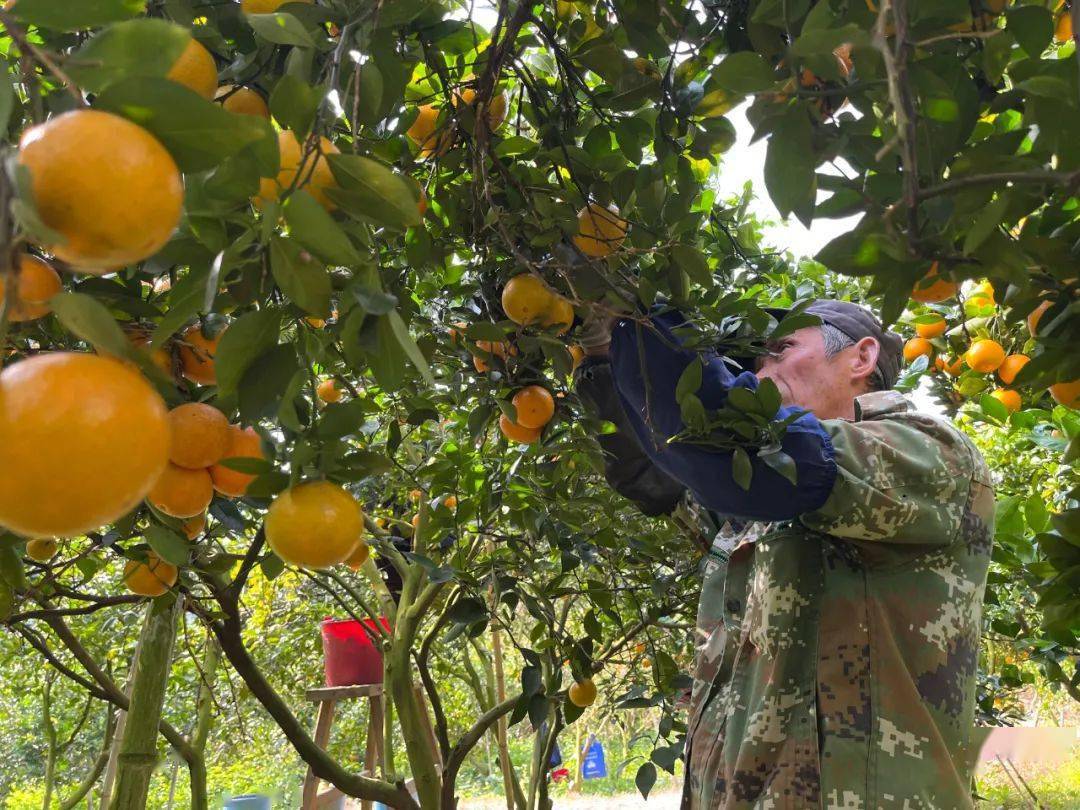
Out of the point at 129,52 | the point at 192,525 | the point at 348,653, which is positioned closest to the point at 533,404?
the point at 192,525

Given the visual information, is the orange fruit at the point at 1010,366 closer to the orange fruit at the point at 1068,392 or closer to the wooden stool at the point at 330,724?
the orange fruit at the point at 1068,392

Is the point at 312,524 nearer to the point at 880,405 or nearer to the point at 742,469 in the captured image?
the point at 742,469

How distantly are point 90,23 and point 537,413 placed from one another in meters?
1.00

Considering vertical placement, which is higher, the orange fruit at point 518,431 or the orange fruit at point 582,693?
the orange fruit at point 518,431

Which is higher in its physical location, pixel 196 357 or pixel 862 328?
pixel 862 328

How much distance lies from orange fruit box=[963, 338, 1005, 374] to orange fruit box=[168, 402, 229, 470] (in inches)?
66.6

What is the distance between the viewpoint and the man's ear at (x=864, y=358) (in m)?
1.65

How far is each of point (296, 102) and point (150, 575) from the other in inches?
43.5

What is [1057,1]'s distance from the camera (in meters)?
0.87

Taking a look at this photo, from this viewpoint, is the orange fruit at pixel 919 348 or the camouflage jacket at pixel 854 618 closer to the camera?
the camouflage jacket at pixel 854 618

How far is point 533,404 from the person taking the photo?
1.38 m

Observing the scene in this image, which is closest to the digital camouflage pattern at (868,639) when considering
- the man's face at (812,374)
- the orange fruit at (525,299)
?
the man's face at (812,374)

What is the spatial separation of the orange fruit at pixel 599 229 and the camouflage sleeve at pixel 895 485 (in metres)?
0.45

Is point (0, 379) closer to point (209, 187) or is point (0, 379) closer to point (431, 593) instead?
point (209, 187)
